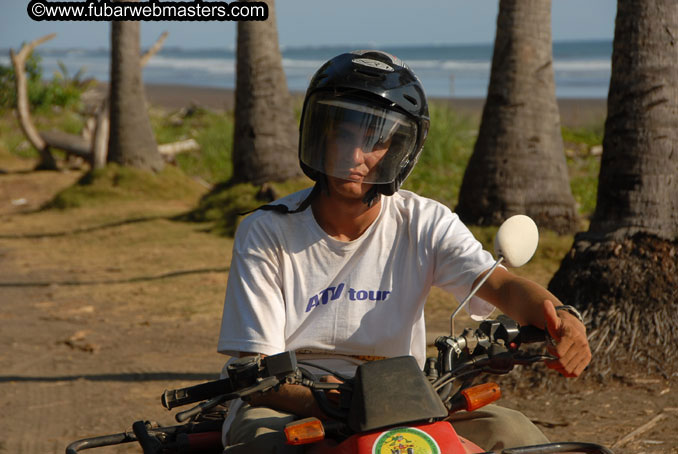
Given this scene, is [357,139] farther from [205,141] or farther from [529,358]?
[205,141]

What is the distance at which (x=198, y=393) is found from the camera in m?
2.37

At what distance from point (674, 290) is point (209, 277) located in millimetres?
5456

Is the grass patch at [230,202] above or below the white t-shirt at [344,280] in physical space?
below

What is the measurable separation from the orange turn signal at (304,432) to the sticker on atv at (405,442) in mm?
164

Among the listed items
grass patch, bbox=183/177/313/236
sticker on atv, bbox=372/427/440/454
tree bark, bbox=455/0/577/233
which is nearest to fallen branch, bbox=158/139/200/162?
grass patch, bbox=183/177/313/236

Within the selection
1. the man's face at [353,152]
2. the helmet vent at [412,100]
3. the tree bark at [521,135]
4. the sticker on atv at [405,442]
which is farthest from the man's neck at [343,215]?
the tree bark at [521,135]

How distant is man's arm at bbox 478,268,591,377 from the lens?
2510mm

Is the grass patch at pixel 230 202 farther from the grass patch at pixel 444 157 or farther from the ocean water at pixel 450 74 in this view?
the ocean water at pixel 450 74

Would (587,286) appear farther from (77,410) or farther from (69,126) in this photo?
(69,126)

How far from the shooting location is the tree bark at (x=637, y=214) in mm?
5625

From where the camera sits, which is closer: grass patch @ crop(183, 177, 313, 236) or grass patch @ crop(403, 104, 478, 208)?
grass patch @ crop(183, 177, 313, 236)

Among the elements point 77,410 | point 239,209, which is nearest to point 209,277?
point 239,209

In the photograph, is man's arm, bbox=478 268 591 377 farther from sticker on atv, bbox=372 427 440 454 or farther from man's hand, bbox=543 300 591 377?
sticker on atv, bbox=372 427 440 454

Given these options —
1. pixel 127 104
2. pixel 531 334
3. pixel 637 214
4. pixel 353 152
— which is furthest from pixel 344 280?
pixel 127 104
